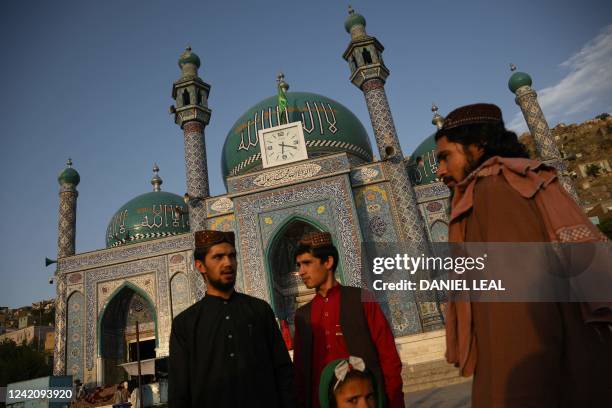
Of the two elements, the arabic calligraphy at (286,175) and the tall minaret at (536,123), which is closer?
the arabic calligraphy at (286,175)

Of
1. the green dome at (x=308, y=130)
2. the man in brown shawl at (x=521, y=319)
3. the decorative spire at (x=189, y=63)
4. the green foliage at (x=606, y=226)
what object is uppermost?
the decorative spire at (x=189, y=63)

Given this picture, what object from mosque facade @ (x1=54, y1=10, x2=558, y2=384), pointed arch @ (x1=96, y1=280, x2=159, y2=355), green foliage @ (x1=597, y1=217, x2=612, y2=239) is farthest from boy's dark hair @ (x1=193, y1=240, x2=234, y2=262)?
green foliage @ (x1=597, y1=217, x2=612, y2=239)

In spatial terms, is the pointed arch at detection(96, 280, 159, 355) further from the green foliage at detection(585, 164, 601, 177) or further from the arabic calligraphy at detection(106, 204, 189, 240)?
the green foliage at detection(585, 164, 601, 177)

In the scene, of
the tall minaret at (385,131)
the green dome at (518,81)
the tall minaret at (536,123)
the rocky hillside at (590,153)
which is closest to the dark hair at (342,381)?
the tall minaret at (385,131)

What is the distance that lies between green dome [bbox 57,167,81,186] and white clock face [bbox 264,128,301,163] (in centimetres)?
788

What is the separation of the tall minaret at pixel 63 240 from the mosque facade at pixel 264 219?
0.12ft

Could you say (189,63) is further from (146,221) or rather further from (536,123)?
(536,123)

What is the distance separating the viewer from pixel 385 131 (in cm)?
1223

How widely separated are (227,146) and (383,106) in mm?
5946

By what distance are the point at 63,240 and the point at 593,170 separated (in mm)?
45364

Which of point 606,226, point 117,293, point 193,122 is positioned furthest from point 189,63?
point 606,226

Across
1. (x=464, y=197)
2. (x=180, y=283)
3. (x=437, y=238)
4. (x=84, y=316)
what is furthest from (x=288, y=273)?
(x=464, y=197)

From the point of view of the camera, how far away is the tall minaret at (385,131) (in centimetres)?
1055

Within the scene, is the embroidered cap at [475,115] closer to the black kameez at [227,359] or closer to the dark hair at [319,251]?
the dark hair at [319,251]
